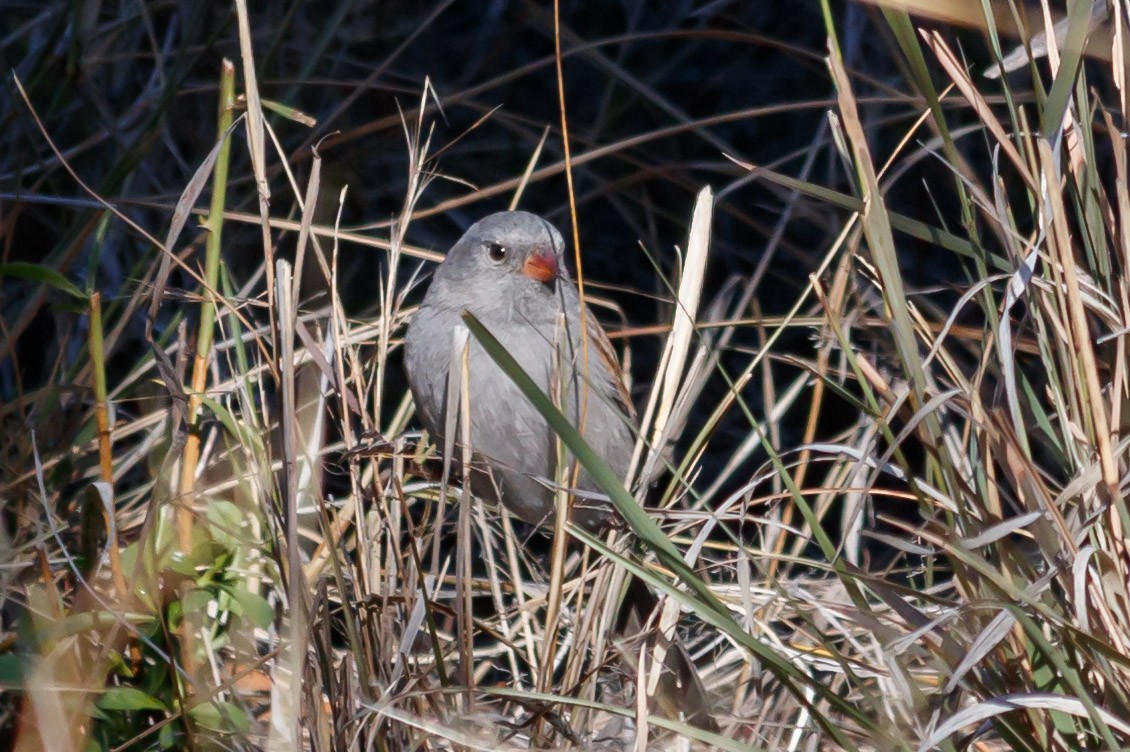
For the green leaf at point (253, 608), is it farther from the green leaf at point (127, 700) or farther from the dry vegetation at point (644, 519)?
the green leaf at point (127, 700)

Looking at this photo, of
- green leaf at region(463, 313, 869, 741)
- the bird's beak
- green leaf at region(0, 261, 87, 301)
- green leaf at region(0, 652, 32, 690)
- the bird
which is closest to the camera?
green leaf at region(463, 313, 869, 741)

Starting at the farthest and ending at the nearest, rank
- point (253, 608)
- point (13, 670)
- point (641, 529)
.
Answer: point (253, 608), point (13, 670), point (641, 529)

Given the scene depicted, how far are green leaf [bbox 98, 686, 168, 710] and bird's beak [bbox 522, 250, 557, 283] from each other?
4.29 ft

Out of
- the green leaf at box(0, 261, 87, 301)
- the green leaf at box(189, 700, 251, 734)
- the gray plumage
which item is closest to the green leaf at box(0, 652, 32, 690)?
the green leaf at box(189, 700, 251, 734)

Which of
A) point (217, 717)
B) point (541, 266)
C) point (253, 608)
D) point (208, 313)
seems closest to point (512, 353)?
point (541, 266)

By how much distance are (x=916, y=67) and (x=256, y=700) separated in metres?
1.42

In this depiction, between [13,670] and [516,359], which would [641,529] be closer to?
[13,670]

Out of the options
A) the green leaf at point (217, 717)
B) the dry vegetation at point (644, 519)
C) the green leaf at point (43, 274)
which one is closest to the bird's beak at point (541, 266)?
the dry vegetation at point (644, 519)

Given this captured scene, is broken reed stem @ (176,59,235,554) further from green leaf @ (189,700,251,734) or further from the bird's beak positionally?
the bird's beak

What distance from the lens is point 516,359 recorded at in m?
2.76

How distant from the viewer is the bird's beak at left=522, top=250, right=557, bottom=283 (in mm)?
2861

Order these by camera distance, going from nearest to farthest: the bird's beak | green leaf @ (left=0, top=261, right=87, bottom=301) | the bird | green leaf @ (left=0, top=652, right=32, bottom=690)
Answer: green leaf @ (left=0, top=652, right=32, bottom=690) → green leaf @ (left=0, top=261, right=87, bottom=301) → the bird → the bird's beak

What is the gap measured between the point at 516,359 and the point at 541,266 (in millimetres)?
240

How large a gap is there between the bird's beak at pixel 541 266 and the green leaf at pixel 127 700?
51.5 inches
